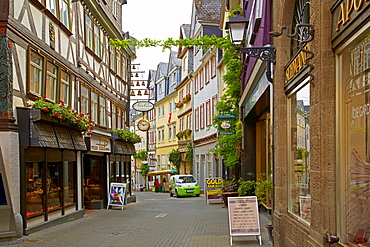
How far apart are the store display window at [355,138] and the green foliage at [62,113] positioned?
8.64 m

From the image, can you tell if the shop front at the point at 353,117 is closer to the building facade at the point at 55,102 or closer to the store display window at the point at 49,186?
the building facade at the point at 55,102

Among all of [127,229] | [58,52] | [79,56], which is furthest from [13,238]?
[79,56]

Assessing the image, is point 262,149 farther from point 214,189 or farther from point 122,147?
point 122,147

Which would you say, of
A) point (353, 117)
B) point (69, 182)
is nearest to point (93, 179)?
point (69, 182)

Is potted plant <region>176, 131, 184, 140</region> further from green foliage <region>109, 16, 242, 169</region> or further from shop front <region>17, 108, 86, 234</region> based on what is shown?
shop front <region>17, 108, 86, 234</region>

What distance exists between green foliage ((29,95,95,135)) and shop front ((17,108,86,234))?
197 millimetres

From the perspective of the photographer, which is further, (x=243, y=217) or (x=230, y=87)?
(x=230, y=87)

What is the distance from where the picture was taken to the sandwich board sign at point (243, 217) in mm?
10438

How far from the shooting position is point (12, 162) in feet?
38.0

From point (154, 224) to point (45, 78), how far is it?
541 cm

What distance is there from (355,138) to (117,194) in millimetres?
16014

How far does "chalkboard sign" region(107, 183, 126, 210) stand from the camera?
67.4 feet

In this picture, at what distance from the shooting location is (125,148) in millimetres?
24781

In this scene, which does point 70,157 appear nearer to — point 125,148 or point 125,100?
point 125,148
